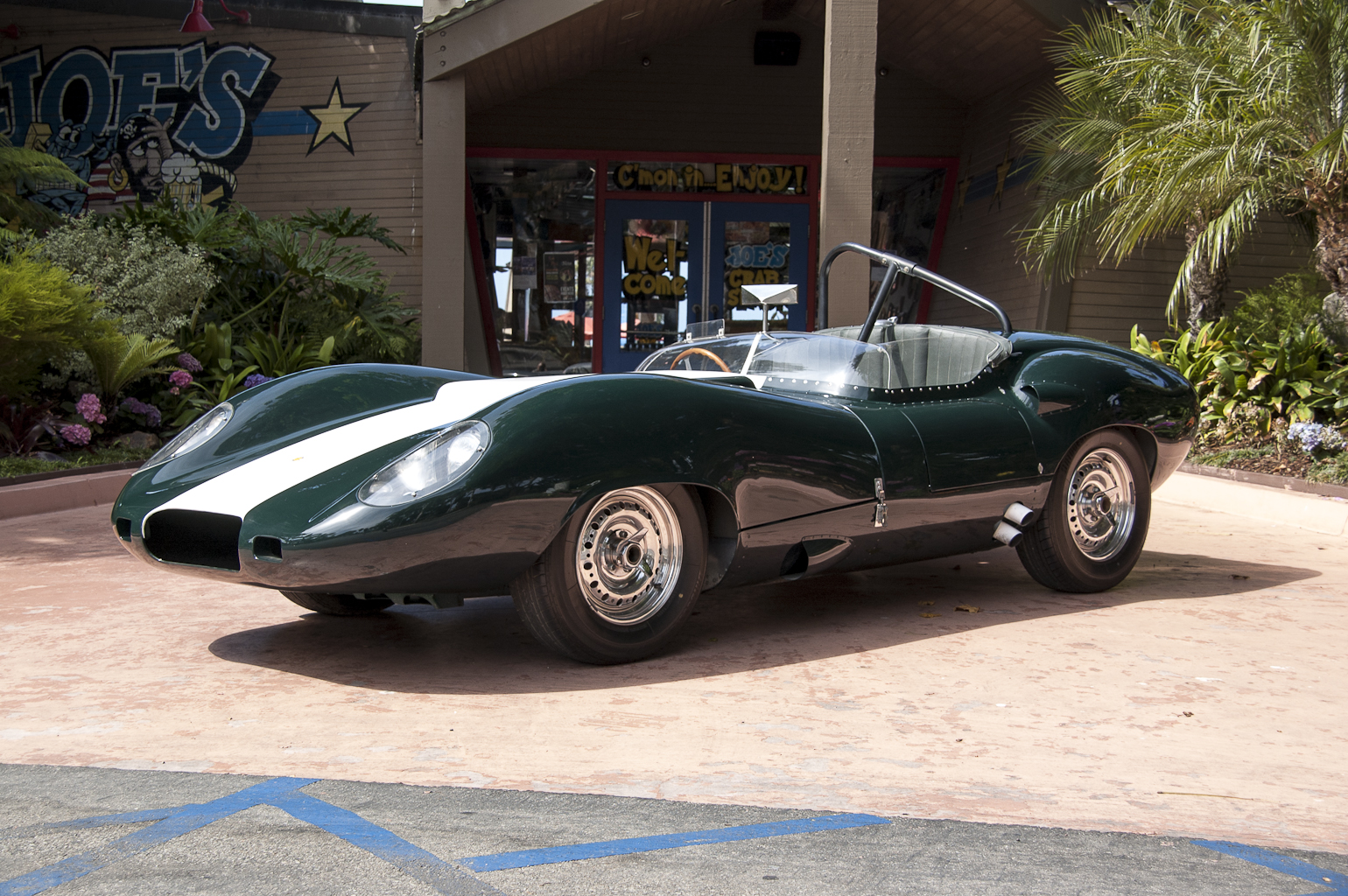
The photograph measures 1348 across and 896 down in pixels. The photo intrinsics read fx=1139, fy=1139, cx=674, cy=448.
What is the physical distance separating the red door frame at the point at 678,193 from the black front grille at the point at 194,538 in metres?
10.8

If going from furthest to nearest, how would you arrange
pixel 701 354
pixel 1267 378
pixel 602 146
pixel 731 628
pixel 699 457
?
pixel 602 146 → pixel 1267 378 → pixel 701 354 → pixel 731 628 → pixel 699 457

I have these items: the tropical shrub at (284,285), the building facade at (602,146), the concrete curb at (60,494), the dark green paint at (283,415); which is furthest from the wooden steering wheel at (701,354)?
the building facade at (602,146)

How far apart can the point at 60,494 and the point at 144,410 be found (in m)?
1.89

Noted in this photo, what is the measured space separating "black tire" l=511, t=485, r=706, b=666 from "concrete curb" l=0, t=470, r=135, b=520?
456 centimetres

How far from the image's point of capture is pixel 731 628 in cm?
395

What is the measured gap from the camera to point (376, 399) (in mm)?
3979

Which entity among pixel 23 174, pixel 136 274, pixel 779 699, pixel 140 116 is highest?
pixel 140 116

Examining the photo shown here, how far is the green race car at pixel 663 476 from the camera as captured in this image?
304 centimetres

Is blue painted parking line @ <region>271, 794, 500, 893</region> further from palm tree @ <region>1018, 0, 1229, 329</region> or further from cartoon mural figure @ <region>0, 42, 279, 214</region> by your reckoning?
cartoon mural figure @ <region>0, 42, 279, 214</region>

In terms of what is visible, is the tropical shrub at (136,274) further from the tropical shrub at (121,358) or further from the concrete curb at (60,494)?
the concrete curb at (60,494)

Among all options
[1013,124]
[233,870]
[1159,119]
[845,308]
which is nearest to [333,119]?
[845,308]

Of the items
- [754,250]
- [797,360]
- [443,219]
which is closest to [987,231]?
[754,250]

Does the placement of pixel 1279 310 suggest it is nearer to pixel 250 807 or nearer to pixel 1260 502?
pixel 1260 502

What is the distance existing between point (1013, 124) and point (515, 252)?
6221 mm
